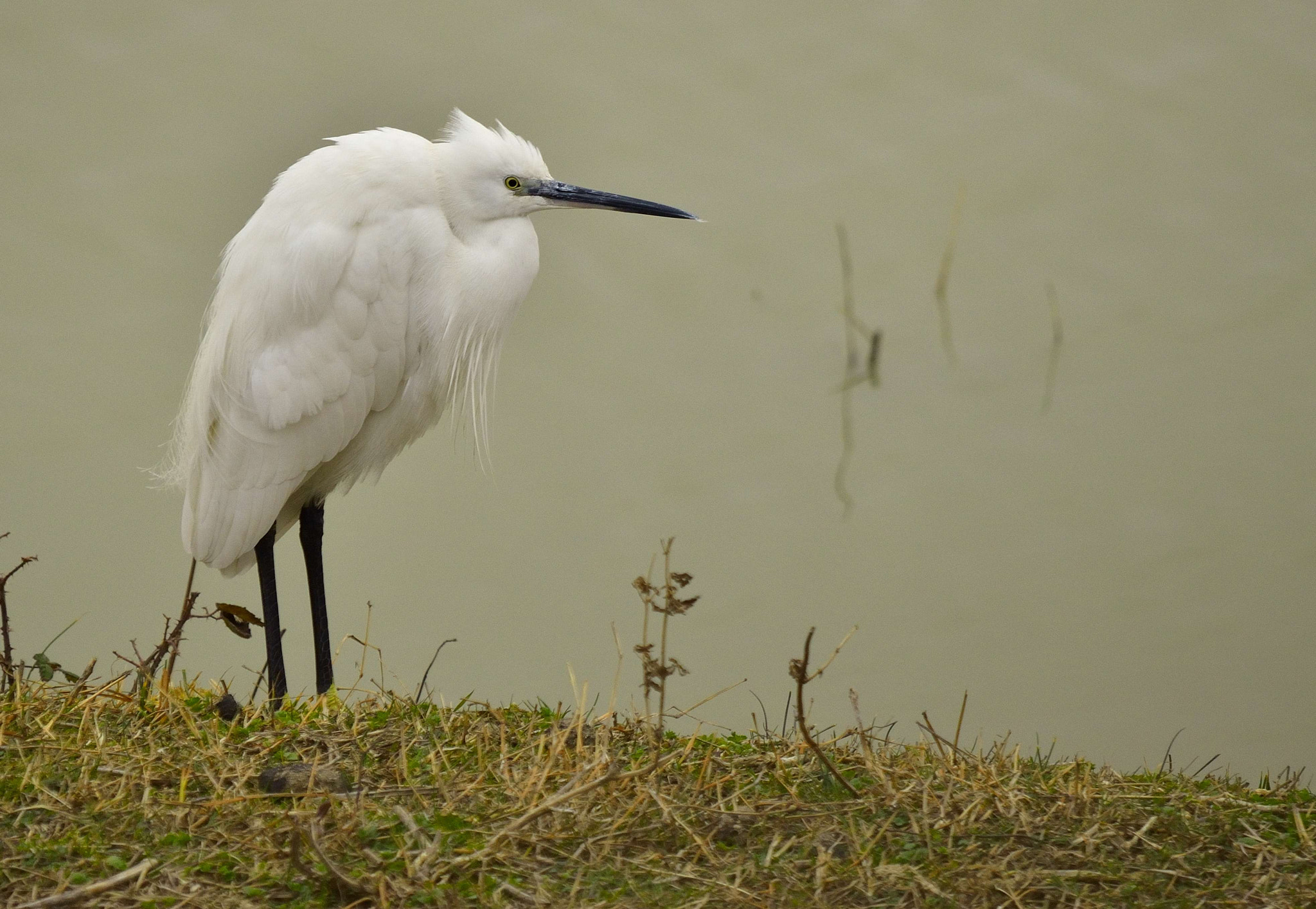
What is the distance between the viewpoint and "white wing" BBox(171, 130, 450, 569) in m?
2.62

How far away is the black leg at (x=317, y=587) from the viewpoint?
2812 millimetres

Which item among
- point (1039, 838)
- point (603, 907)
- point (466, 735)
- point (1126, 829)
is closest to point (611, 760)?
point (466, 735)

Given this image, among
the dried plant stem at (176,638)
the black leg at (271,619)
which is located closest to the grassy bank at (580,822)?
the dried plant stem at (176,638)

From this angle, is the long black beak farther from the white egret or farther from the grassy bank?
the grassy bank

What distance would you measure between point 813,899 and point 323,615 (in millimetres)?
1675

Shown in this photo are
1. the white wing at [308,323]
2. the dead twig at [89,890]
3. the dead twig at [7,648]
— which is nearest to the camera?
the dead twig at [89,890]

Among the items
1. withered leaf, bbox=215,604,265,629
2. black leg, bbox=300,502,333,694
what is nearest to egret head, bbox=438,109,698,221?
black leg, bbox=300,502,333,694

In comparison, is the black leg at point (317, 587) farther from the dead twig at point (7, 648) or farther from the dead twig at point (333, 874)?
the dead twig at point (333, 874)

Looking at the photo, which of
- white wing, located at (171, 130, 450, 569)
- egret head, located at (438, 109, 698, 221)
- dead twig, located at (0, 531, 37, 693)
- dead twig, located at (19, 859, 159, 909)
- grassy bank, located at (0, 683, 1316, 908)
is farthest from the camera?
egret head, located at (438, 109, 698, 221)

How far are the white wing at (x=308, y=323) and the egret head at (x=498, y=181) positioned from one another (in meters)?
0.07

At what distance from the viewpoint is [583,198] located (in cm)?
281

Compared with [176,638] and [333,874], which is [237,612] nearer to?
[176,638]

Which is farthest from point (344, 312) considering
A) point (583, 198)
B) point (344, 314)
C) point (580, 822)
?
point (580, 822)

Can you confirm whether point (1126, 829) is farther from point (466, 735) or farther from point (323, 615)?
point (323, 615)
